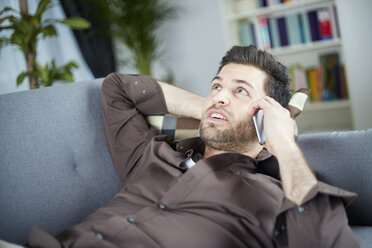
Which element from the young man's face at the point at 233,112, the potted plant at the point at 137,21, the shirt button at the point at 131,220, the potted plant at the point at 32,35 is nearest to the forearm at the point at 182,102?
the young man's face at the point at 233,112

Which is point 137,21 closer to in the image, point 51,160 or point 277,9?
point 277,9

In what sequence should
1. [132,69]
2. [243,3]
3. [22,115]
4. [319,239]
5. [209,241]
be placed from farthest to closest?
[132,69], [243,3], [22,115], [209,241], [319,239]

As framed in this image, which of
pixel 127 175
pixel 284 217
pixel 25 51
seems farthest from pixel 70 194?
pixel 25 51

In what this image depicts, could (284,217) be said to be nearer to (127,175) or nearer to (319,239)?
(319,239)

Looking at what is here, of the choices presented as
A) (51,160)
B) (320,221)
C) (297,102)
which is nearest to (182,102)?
(297,102)

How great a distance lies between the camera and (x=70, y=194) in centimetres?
128

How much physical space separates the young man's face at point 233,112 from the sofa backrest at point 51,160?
468 millimetres

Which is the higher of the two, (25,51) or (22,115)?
(25,51)

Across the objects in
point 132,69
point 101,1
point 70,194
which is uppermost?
point 101,1

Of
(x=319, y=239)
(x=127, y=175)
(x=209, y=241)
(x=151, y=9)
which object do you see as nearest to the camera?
(x=319, y=239)

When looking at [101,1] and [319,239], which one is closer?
[319,239]

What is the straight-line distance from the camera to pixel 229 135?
128 cm

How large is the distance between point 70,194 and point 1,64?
2.13 m

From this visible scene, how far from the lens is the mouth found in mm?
1294
